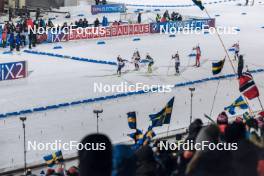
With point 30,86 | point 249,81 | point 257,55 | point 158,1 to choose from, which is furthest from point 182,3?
point 249,81

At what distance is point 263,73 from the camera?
2347 centimetres

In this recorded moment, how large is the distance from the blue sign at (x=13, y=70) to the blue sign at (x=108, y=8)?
19036mm

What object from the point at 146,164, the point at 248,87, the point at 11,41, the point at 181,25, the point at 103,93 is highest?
the point at 146,164

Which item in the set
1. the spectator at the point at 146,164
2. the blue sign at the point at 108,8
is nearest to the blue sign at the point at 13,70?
the spectator at the point at 146,164

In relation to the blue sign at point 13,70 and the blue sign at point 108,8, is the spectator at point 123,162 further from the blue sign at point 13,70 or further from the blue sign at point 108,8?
the blue sign at point 108,8

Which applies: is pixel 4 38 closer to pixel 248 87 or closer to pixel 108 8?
pixel 108 8

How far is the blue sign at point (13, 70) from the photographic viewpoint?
1953 cm

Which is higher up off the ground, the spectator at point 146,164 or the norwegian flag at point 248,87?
the spectator at point 146,164

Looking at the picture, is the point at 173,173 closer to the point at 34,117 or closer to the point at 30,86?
the point at 34,117

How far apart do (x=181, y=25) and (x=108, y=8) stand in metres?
7.28

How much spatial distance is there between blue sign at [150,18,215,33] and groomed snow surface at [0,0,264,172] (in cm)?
120

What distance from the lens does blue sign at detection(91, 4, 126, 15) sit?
38.8m

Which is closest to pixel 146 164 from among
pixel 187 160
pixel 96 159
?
pixel 187 160

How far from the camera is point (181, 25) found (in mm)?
33781
